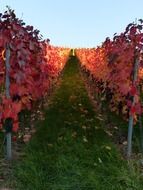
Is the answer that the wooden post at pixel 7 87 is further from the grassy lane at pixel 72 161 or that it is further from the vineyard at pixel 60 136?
the grassy lane at pixel 72 161

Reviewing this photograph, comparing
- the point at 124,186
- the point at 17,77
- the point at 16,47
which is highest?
the point at 16,47

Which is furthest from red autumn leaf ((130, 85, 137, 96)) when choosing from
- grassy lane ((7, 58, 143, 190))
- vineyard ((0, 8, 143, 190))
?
grassy lane ((7, 58, 143, 190))

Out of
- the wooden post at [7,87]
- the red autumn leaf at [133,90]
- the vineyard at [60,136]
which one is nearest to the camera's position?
the vineyard at [60,136]

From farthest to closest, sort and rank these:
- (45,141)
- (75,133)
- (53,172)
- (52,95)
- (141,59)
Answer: (52,95) < (75,133) < (45,141) < (141,59) < (53,172)

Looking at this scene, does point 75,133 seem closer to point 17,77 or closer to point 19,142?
point 19,142

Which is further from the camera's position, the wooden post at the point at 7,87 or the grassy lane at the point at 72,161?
the wooden post at the point at 7,87

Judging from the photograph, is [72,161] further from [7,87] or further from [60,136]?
[60,136]

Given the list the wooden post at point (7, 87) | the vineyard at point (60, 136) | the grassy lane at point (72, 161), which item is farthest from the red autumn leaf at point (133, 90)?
the wooden post at point (7, 87)

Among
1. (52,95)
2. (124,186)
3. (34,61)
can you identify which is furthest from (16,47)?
(52,95)

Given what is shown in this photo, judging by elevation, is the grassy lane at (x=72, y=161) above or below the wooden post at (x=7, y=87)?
below

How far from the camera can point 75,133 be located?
7.89m

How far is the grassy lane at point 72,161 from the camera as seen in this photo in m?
5.36

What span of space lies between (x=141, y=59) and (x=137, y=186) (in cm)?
218

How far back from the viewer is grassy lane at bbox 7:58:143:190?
536cm
